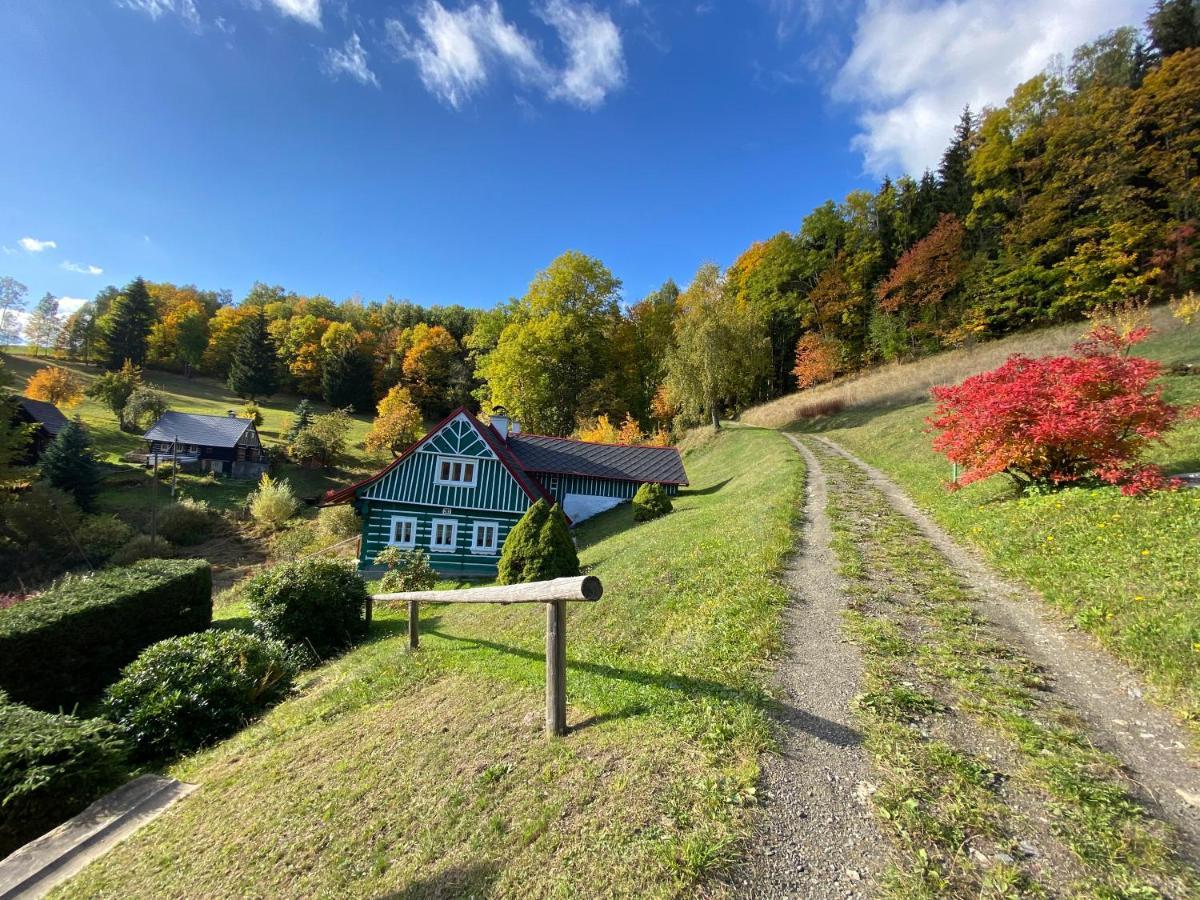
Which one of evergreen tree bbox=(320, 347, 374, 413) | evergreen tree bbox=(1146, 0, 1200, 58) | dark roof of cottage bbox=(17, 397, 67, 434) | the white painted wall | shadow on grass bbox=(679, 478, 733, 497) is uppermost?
evergreen tree bbox=(1146, 0, 1200, 58)

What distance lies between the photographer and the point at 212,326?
235ft

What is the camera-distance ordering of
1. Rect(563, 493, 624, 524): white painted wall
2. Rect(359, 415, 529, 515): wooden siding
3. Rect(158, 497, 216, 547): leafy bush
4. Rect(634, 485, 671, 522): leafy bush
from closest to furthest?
Rect(634, 485, 671, 522): leafy bush, Rect(359, 415, 529, 515): wooden siding, Rect(563, 493, 624, 524): white painted wall, Rect(158, 497, 216, 547): leafy bush

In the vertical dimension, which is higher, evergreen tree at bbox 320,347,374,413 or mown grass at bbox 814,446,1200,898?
evergreen tree at bbox 320,347,374,413

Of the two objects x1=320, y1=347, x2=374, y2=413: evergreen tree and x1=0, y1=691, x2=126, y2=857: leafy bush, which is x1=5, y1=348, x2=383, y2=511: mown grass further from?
x1=0, y1=691, x2=126, y2=857: leafy bush

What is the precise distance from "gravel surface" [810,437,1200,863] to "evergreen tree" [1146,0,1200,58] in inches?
2107

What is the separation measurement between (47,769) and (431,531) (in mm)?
15261

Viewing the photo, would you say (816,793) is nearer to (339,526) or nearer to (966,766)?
(966,766)

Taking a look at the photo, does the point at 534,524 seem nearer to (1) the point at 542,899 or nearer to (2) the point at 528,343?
(1) the point at 542,899

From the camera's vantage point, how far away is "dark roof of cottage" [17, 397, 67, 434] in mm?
40312

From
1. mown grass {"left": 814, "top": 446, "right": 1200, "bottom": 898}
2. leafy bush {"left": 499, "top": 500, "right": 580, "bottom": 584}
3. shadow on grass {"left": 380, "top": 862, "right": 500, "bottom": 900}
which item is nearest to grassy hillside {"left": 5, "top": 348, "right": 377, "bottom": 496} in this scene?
leafy bush {"left": 499, "top": 500, "right": 580, "bottom": 584}

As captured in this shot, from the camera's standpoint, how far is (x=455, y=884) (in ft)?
11.0

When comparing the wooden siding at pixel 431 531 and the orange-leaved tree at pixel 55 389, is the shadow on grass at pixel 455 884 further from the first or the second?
the orange-leaved tree at pixel 55 389

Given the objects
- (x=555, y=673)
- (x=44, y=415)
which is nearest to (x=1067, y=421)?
(x=555, y=673)

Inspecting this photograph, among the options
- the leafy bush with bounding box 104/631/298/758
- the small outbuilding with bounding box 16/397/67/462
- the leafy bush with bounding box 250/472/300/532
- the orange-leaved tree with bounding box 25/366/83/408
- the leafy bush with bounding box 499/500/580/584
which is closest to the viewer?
the leafy bush with bounding box 104/631/298/758
